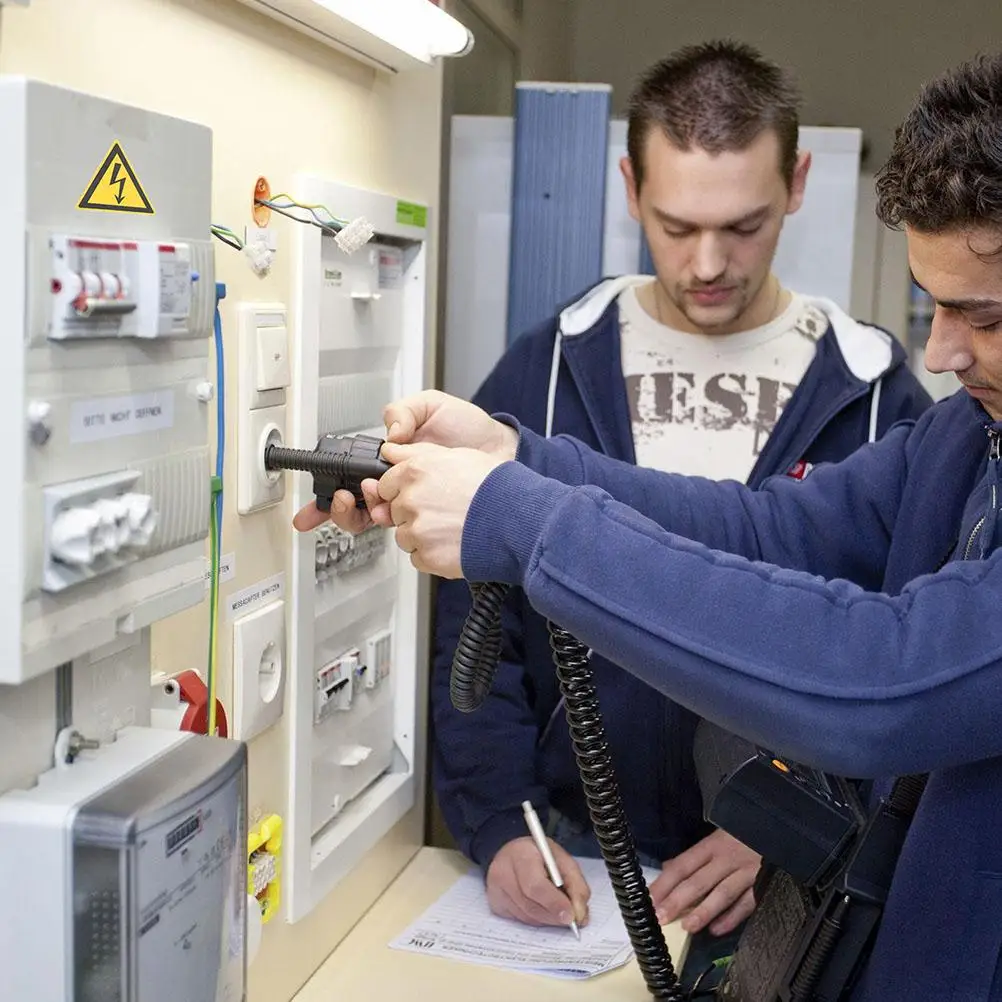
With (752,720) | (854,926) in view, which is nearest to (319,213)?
(752,720)

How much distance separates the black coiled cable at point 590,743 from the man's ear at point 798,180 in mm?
943

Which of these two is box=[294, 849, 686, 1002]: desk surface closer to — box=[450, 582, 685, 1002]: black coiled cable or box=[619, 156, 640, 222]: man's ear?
box=[450, 582, 685, 1002]: black coiled cable

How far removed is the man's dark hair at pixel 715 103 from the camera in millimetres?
1970

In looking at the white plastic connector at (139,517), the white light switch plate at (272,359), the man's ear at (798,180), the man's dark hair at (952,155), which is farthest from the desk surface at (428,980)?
the man's ear at (798,180)

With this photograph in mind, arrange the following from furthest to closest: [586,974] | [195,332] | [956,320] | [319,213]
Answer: [586,974] < [319,213] < [956,320] < [195,332]

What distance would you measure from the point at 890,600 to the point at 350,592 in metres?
0.87

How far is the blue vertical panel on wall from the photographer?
219 centimetres

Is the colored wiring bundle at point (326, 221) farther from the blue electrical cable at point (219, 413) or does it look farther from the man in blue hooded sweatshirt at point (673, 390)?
the man in blue hooded sweatshirt at point (673, 390)

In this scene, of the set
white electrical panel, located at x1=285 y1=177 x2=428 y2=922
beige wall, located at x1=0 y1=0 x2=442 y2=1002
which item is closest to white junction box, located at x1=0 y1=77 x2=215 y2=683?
beige wall, located at x1=0 y1=0 x2=442 y2=1002

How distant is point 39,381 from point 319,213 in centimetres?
69

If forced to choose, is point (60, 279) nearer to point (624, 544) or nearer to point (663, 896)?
point (624, 544)

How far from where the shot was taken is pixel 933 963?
1.22 meters

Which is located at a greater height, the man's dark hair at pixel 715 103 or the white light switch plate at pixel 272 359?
the man's dark hair at pixel 715 103

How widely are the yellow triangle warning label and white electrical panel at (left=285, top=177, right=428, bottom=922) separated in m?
0.52
